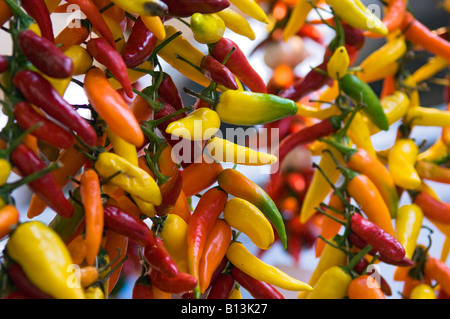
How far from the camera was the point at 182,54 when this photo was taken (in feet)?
3.61

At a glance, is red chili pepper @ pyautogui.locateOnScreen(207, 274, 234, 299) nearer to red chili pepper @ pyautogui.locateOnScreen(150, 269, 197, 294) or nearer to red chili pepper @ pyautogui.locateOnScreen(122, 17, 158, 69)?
red chili pepper @ pyautogui.locateOnScreen(150, 269, 197, 294)

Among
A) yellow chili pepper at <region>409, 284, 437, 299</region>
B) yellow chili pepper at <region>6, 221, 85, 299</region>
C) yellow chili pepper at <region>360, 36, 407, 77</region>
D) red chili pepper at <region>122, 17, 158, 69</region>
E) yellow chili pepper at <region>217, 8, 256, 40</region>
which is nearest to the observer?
yellow chili pepper at <region>6, 221, 85, 299</region>

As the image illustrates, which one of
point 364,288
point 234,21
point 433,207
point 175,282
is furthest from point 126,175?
point 433,207

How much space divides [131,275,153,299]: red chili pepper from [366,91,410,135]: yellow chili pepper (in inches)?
33.7

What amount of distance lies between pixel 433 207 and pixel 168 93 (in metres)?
→ 0.83

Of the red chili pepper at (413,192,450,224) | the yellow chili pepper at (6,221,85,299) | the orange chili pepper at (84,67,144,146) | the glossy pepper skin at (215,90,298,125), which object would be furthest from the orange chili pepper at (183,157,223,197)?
the red chili pepper at (413,192,450,224)

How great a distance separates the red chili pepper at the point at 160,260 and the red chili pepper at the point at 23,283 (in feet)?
0.63

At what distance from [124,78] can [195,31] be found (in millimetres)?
174

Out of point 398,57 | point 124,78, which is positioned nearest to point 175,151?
point 124,78

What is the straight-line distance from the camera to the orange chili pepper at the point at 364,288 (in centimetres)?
116

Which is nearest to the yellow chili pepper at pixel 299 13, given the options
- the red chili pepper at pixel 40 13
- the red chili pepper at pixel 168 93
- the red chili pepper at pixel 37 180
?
the red chili pepper at pixel 168 93

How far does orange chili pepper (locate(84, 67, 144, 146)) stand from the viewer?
2.81ft

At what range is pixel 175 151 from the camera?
3.46ft

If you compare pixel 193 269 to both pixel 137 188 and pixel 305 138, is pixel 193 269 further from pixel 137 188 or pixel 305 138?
pixel 305 138
